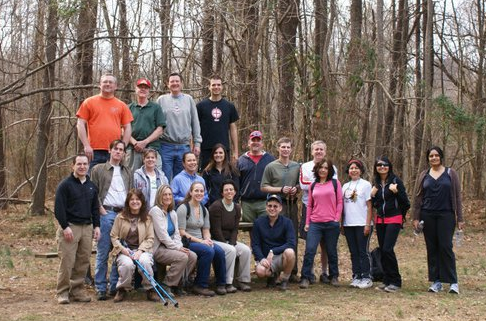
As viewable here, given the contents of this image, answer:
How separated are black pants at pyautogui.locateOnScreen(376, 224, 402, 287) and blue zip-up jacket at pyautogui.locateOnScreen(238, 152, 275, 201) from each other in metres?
1.56

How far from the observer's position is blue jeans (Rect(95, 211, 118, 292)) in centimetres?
749

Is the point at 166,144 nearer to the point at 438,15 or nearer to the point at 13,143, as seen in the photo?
the point at 13,143

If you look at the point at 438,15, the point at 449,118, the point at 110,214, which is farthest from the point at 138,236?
the point at 438,15

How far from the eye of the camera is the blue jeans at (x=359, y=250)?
8367mm

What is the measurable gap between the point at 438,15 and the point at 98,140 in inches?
694

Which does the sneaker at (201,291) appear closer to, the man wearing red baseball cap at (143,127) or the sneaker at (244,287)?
the sneaker at (244,287)

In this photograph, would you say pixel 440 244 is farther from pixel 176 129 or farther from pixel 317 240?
pixel 176 129

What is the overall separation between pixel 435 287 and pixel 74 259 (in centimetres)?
424

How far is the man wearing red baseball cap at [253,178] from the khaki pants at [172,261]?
4.87ft

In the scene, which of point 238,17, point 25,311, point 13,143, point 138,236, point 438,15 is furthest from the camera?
point 438,15

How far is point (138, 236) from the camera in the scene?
24.5ft

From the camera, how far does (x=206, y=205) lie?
8.42 meters

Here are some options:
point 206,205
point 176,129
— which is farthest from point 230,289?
point 176,129

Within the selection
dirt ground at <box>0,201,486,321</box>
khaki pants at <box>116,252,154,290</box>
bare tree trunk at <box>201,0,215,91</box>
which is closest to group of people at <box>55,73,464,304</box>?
khaki pants at <box>116,252,154,290</box>
